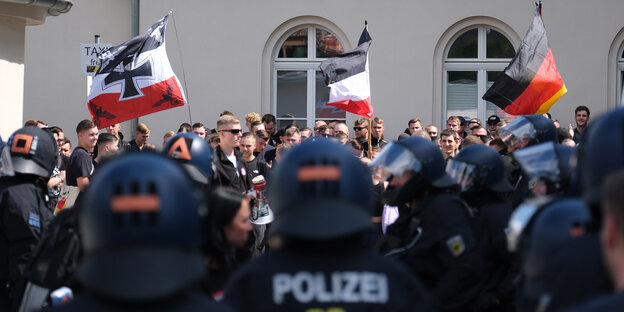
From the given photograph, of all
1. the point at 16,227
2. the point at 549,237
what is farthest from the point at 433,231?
the point at 16,227

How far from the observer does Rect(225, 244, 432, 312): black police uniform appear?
91.1 inches

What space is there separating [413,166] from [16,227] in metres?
2.50

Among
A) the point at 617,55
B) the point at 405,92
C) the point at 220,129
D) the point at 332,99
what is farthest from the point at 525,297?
the point at 617,55

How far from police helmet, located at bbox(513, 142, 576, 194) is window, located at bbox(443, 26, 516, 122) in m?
11.8

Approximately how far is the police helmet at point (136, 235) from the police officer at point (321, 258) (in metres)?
0.43

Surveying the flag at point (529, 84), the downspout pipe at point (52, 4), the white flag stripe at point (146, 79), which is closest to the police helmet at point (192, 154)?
the white flag stripe at point (146, 79)

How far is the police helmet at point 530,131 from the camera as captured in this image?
5805 millimetres

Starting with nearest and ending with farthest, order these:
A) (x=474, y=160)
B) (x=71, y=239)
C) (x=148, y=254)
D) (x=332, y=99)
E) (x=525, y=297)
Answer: (x=148, y=254), (x=525, y=297), (x=71, y=239), (x=474, y=160), (x=332, y=99)

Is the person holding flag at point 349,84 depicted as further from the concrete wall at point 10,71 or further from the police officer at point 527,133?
the police officer at point 527,133

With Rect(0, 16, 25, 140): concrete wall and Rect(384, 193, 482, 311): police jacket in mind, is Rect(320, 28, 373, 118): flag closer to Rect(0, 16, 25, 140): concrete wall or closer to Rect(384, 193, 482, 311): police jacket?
Rect(0, 16, 25, 140): concrete wall

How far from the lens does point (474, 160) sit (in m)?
4.81

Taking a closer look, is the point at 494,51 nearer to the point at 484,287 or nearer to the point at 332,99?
the point at 332,99

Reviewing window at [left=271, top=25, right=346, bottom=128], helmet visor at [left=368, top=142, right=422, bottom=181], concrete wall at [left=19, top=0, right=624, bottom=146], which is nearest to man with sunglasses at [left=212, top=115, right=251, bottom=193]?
helmet visor at [left=368, top=142, right=422, bottom=181]

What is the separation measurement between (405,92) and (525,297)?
12701 millimetres
